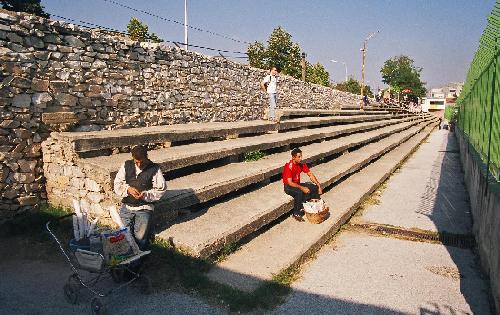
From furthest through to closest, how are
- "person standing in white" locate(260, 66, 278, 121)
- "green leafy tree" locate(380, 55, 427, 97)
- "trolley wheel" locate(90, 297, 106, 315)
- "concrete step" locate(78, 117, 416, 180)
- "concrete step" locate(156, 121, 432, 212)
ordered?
"green leafy tree" locate(380, 55, 427, 97), "person standing in white" locate(260, 66, 278, 121), "concrete step" locate(78, 117, 416, 180), "concrete step" locate(156, 121, 432, 212), "trolley wheel" locate(90, 297, 106, 315)

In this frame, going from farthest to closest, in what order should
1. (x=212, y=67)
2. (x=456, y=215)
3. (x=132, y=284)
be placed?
1. (x=212, y=67)
2. (x=456, y=215)
3. (x=132, y=284)

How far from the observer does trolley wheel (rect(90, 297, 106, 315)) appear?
368 cm

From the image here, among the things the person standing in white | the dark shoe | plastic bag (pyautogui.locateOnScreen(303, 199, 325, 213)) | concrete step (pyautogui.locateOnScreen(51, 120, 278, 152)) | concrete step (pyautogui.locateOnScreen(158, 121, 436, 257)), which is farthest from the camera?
the person standing in white

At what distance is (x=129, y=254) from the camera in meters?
3.98

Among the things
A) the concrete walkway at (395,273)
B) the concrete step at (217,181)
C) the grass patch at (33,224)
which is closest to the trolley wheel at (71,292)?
the concrete step at (217,181)

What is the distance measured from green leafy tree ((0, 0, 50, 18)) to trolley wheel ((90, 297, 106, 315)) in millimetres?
31745

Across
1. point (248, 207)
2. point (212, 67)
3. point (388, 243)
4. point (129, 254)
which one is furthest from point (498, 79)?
point (212, 67)

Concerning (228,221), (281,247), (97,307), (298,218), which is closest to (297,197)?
(298,218)

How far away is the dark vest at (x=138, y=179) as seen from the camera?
4434 mm

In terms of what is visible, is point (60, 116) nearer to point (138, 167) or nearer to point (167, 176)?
point (167, 176)

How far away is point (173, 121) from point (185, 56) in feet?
6.32

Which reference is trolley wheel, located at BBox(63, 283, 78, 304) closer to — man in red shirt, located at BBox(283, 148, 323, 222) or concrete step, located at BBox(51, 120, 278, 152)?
concrete step, located at BBox(51, 120, 278, 152)

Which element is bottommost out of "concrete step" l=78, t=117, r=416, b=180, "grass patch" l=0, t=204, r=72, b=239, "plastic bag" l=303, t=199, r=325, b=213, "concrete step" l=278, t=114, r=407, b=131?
"grass patch" l=0, t=204, r=72, b=239

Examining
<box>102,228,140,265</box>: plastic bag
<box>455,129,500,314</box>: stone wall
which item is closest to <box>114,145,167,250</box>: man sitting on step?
<box>102,228,140,265</box>: plastic bag
